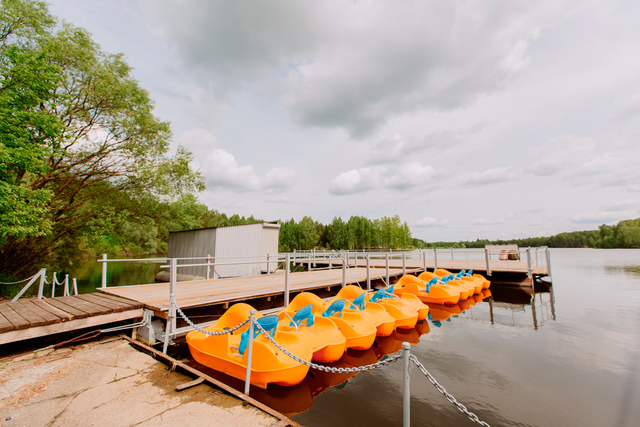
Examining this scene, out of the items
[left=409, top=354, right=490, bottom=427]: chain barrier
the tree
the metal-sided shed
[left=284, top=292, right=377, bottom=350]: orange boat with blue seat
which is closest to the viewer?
[left=409, top=354, right=490, bottom=427]: chain barrier

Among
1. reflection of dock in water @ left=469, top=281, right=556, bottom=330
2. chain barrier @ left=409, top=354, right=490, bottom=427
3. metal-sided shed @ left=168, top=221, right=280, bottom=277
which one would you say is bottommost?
reflection of dock in water @ left=469, top=281, right=556, bottom=330

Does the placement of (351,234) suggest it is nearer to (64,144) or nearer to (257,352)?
(64,144)

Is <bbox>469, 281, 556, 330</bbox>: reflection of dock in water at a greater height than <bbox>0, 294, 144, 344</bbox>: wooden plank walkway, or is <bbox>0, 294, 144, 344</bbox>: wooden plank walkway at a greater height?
<bbox>0, 294, 144, 344</bbox>: wooden plank walkway

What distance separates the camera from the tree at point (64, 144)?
1010 cm

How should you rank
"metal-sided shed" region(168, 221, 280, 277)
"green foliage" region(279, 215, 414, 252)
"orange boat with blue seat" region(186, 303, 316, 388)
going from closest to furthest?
"orange boat with blue seat" region(186, 303, 316, 388), "metal-sided shed" region(168, 221, 280, 277), "green foliage" region(279, 215, 414, 252)

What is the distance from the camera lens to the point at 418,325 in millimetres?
9062

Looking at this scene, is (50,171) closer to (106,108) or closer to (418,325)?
(106,108)

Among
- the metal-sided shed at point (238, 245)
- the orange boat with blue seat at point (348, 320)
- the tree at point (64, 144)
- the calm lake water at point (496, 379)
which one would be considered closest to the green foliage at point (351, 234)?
the metal-sided shed at point (238, 245)

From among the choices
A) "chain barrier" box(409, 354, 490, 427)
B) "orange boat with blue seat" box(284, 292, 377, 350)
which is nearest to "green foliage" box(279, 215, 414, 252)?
"orange boat with blue seat" box(284, 292, 377, 350)

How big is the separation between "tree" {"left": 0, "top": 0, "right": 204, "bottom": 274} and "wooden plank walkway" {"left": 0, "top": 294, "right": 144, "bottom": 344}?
5.40 m

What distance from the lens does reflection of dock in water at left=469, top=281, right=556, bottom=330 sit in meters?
10.1

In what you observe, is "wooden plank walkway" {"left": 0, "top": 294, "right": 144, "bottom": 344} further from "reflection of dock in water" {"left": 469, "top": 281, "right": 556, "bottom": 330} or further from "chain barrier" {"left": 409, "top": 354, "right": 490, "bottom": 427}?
"reflection of dock in water" {"left": 469, "top": 281, "right": 556, "bottom": 330}

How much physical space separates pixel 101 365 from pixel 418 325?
8.37 metres

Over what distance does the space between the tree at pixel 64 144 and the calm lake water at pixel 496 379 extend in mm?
11859
